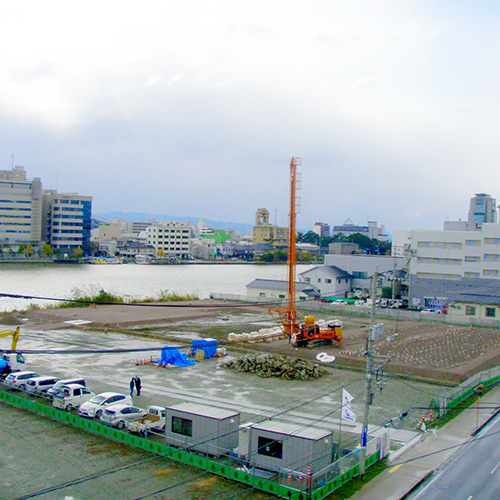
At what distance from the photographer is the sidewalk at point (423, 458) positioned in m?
11.1

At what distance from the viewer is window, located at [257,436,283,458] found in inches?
453

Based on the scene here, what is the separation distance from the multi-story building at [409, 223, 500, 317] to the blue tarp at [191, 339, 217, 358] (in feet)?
89.1

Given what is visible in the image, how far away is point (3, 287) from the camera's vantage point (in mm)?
61094

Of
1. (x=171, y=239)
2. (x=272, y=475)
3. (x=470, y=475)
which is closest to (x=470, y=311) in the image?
(x=470, y=475)

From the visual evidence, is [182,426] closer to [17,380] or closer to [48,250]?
[17,380]

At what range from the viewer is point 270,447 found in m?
11.6

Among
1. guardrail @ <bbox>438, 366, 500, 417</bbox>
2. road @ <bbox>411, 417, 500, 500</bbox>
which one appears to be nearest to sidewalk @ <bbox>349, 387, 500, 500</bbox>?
road @ <bbox>411, 417, 500, 500</bbox>

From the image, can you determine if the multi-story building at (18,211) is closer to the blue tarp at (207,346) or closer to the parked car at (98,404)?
the blue tarp at (207,346)

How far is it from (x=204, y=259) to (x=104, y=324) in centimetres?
11715

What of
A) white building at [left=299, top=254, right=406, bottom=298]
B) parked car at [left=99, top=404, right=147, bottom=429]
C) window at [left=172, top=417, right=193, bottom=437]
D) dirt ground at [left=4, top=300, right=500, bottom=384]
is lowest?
dirt ground at [left=4, top=300, right=500, bottom=384]

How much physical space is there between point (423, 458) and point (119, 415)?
8.69m

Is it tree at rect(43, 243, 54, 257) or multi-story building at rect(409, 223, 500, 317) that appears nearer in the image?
multi-story building at rect(409, 223, 500, 317)

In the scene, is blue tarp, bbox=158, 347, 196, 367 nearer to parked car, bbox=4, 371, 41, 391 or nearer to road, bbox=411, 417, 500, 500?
parked car, bbox=4, 371, 41, 391

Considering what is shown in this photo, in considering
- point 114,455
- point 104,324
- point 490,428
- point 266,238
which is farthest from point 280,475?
point 266,238
